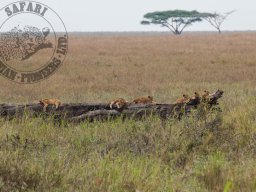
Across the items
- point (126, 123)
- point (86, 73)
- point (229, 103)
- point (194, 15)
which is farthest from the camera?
point (194, 15)

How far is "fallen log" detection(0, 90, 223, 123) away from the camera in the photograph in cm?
677

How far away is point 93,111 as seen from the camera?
6801 mm

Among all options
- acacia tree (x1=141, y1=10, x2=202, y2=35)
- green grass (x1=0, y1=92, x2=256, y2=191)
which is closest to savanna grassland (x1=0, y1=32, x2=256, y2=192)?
green grass (x1=0, y1=92, x2=256, y2=191)

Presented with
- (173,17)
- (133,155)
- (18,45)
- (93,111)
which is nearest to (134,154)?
(133,155)

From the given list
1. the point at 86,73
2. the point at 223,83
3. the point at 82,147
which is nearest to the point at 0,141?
the point at 82,147

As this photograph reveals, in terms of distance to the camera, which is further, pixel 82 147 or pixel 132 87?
pixel 132 87

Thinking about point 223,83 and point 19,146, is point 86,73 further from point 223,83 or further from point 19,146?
point 19,146

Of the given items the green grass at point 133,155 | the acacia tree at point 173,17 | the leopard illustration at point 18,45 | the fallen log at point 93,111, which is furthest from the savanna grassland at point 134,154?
the acacia tree at point 173,17

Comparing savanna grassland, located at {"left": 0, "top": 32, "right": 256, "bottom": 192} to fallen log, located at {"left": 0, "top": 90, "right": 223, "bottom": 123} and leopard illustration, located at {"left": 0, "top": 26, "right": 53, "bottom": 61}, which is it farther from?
leopard illustration, located at {"left": 0, "top": 26, "right": 53, "bottom": 61}

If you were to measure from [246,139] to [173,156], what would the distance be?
3.59ft

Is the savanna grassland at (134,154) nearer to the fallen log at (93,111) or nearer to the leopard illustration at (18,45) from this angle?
the fallen log at (93,111)

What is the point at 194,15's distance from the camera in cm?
7725

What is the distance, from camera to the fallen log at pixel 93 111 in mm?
6773

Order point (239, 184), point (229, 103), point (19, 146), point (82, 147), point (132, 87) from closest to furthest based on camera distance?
point (239, 184), point (19, 146), point (82, 147), point (229, 103), point (132, 87)
